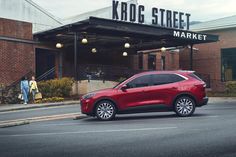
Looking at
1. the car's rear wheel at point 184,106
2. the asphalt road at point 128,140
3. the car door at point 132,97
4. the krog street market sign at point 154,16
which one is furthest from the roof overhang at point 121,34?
the asphalt road at point 128,140

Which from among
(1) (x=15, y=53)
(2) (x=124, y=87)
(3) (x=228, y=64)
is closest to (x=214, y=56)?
(3) (x=228, y=64)

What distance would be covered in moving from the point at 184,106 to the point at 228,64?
2533 centimetres

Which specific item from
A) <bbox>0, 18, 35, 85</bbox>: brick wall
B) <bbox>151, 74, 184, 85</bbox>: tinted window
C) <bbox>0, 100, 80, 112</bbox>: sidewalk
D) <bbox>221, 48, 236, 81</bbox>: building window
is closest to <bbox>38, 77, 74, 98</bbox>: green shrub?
<bbox>0, 100, 80, 112</bbox>: sidewalk

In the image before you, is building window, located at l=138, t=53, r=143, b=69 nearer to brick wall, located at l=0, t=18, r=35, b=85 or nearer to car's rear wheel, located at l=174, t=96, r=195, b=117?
brick wall, located at l=0, t=18, r=35, b=85

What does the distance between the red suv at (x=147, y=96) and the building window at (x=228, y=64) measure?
24.4 meters

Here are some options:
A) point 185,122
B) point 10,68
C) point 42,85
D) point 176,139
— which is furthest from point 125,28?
point 176,139

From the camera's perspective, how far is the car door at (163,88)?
15055mm

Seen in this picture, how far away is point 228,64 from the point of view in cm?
3934

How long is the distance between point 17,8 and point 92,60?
867cm

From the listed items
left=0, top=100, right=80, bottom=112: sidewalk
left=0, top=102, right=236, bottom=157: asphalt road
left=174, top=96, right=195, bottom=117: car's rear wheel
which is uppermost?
left=174, top=96, right=195, bottom=117: car's rear wheel

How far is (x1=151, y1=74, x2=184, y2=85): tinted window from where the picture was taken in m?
15.3

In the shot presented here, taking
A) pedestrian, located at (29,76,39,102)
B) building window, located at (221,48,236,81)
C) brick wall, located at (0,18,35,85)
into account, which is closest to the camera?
pedestrian, located at (29,76,39,102)

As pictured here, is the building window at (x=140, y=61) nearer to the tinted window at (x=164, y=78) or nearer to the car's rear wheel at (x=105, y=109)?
the tinted window at (x=164, y=78)

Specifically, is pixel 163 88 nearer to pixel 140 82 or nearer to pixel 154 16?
pixel 140 82
